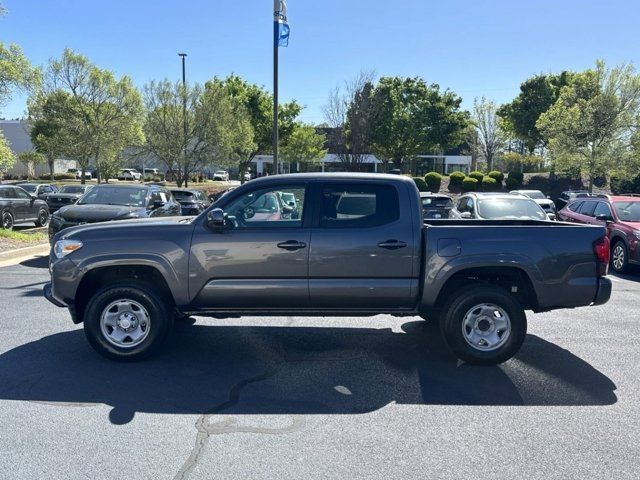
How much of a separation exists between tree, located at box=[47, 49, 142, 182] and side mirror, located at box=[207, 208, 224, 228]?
2560 cm

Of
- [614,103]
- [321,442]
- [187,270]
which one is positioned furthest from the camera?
[614,103]

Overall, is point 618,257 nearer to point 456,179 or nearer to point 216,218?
point 216,218

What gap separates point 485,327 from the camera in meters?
5.47

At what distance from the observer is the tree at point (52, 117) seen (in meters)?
27.6

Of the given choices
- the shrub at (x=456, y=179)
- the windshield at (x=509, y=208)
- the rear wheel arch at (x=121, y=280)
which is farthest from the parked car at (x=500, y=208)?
the shrub at (x=456, y=179)

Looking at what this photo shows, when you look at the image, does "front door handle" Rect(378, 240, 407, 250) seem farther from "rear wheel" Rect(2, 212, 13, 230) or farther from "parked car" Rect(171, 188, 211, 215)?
"rear wheel" Rect(2, 212, 13, 230)

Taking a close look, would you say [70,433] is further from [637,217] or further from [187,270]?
[637,217]

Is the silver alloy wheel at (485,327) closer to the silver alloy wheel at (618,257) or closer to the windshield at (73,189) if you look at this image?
the silver alloy wheel at (618,257)

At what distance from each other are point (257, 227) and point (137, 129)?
25.8 meters

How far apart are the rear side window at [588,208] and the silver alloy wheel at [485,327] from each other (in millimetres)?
9015

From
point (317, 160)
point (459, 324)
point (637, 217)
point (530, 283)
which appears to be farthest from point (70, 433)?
point (317, 160)

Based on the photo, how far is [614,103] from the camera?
2730 cm

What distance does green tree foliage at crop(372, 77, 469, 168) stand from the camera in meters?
40.0

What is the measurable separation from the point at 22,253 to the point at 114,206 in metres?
3.19
